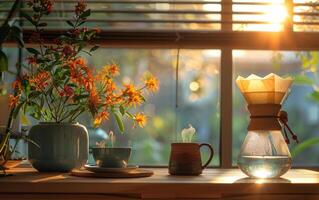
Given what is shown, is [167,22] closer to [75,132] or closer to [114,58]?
[114,58]

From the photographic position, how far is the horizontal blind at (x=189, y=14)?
2107mm

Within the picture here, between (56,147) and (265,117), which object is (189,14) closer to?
(265,117)

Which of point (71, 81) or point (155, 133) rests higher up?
point (71, 81)

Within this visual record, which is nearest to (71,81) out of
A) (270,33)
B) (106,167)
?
(106,167)

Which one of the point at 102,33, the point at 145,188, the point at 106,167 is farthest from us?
the point at 102,33

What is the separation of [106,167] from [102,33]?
0.60m

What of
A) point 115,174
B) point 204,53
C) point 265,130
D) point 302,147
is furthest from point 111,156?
point 302,147

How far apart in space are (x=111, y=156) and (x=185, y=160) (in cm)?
23

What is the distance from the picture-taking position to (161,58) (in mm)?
2166

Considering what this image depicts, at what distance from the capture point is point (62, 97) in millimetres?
1759

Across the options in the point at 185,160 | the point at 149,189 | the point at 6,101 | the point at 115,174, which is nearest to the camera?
the point at 149,189

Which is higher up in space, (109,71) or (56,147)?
(109,71)

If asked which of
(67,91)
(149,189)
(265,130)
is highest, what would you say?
(67,91)

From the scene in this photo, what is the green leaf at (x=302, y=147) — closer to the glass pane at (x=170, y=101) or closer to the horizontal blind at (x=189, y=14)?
the glass pane at (x=170, y=101)
